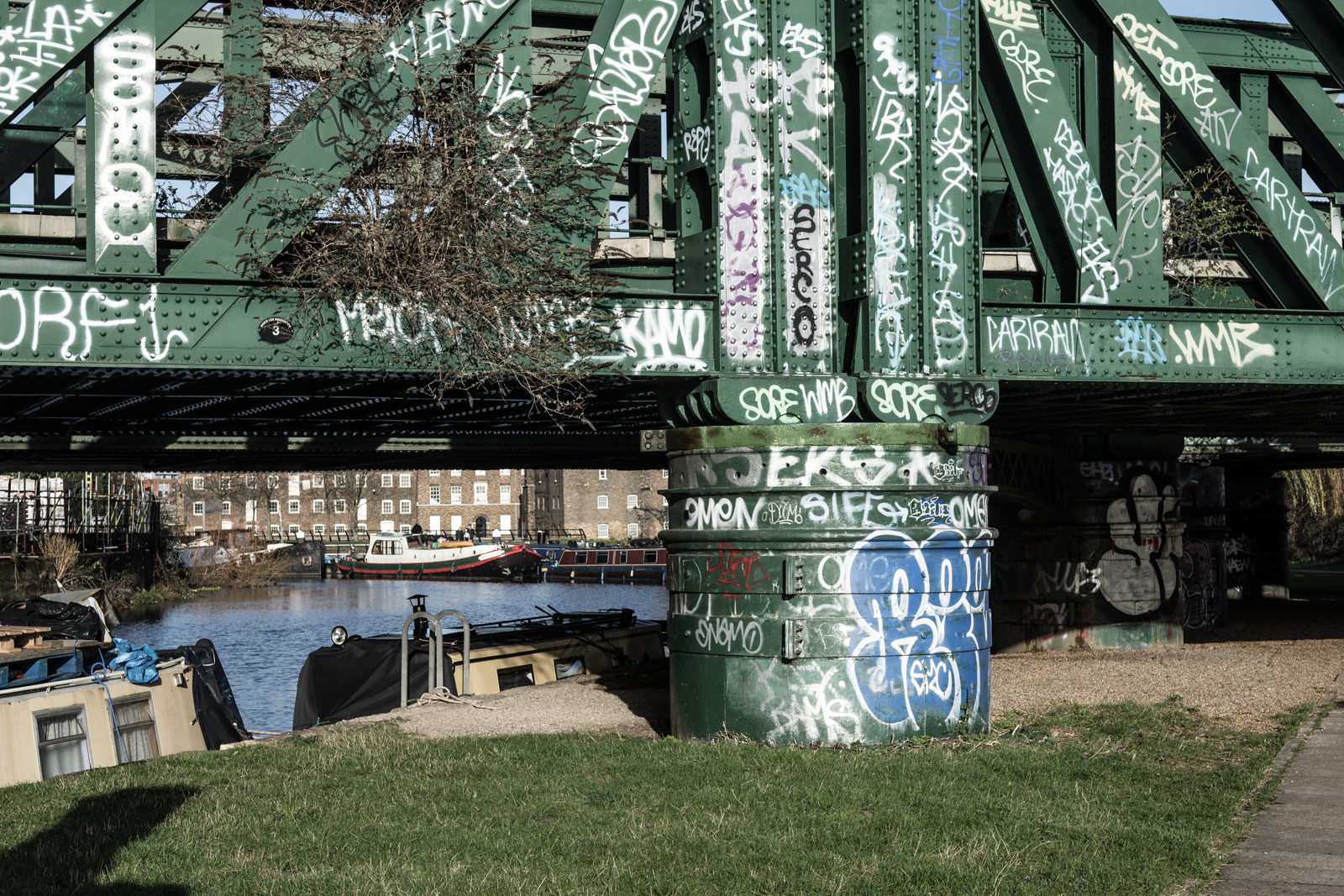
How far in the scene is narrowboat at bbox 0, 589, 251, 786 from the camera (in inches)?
624

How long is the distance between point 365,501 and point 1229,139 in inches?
4301

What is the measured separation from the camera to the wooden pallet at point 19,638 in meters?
17.7

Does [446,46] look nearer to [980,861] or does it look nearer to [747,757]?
[747,757]

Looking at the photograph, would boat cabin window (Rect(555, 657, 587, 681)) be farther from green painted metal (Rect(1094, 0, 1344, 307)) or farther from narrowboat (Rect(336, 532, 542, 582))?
narrowboat (Rect(336, 532, 542, 582))

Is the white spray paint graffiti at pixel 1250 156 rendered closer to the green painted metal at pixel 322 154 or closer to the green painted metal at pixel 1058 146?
the green painted metal at pixel 1058 146

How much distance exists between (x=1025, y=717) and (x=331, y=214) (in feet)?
31.7

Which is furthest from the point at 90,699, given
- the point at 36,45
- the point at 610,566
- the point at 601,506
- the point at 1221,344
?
the point at 601,506

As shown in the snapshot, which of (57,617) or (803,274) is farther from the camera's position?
(57,617)

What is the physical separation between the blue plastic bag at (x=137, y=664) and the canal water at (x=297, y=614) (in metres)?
10.3

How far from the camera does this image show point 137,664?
18.3 m

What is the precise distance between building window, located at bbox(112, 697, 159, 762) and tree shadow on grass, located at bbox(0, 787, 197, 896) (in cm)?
647

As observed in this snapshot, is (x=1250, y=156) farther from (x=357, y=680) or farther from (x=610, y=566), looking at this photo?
(x=610, y=566)

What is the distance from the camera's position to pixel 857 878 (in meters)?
7.96

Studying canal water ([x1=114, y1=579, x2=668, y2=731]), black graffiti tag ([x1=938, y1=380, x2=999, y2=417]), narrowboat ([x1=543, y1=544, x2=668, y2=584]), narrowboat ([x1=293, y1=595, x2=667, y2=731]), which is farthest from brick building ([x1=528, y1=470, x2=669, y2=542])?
black graffiti tag ([x1=938, y1=380, x2=999, y2=417])
